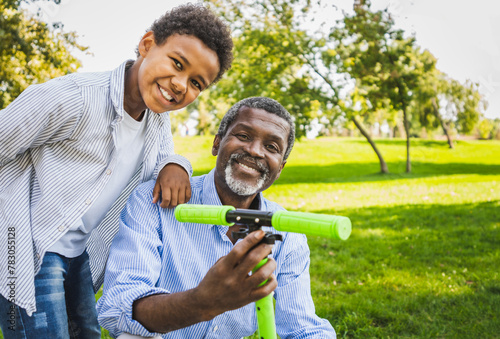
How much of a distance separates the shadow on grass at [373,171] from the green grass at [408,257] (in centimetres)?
194

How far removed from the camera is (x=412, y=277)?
5906 mm

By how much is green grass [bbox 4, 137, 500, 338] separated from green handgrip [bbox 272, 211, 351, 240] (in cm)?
313

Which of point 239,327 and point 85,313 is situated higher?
point 239,327

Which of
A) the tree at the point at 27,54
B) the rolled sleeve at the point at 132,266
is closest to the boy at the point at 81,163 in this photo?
the rolled sleeve at the point at 132,266

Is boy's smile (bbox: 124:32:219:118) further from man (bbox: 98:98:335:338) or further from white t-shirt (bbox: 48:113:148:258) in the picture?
man (bbox: 98:98:335:338)

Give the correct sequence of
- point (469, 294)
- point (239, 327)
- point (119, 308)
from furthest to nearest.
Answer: point (469, 294) < point (239, 327) < point (119, 308)

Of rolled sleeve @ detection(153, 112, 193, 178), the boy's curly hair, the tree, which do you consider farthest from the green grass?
the tree

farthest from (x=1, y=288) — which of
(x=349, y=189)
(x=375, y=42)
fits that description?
(x=375, y=42)

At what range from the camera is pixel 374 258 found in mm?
A: 6699

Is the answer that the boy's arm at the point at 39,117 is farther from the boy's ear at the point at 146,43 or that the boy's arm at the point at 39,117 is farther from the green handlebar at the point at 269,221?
the green handlebar at the point at 269,221

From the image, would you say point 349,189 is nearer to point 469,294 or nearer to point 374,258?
point 374,258

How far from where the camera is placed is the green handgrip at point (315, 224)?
1.40 metres

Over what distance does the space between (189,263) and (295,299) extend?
2.11 feet

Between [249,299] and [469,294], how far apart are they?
443cm
